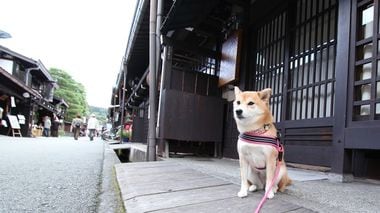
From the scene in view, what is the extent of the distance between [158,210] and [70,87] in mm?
51678

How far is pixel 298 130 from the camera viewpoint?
17.1 ft

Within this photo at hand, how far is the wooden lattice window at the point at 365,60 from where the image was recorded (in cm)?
375

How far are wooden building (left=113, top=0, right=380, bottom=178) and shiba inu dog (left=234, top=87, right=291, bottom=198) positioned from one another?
A: 1.55 meters

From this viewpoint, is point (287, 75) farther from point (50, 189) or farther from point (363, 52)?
point (50, 189)

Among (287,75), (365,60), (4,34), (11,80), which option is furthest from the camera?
(4,34)

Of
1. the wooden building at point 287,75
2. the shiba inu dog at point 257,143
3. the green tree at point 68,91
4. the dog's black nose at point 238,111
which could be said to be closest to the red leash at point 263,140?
the shiba inu dog at point 257,143

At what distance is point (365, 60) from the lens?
3.84 metres

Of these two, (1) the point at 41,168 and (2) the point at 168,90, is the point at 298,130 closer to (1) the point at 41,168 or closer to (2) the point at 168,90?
(2) the point at 168,90

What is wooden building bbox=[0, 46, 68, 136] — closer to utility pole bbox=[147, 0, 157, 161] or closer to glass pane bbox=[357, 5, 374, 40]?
utility pole bbox=[147, 0, 157, 161]

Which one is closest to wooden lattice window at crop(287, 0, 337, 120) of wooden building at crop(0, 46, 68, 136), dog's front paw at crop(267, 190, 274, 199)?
dog's front paw at crop(267, 190, 274, 199)

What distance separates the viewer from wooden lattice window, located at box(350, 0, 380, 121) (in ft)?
12.3

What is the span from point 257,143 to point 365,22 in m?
2.62

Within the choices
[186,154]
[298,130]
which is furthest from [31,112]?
[298,130]

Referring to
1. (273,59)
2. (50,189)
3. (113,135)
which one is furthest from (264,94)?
(113,135)
